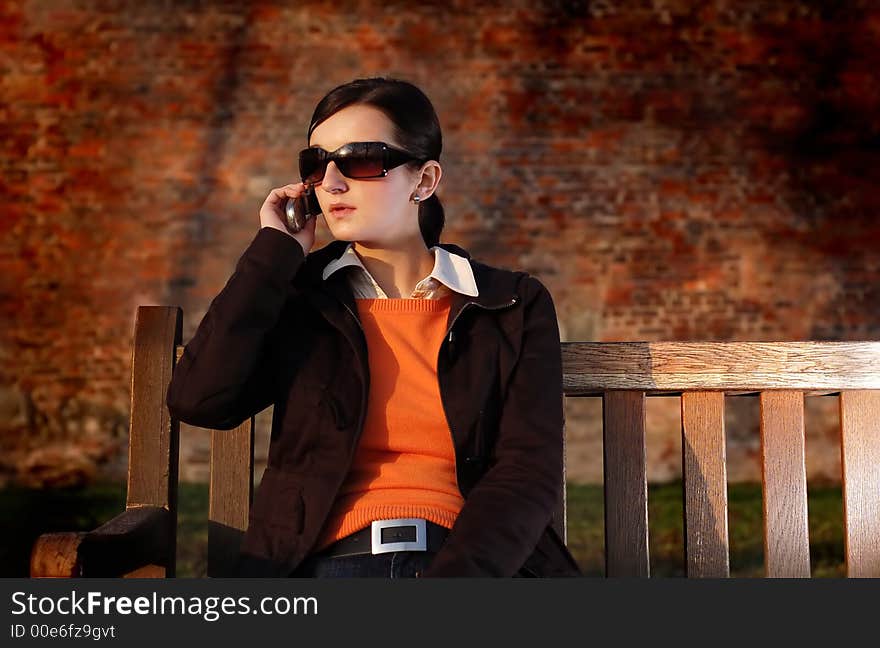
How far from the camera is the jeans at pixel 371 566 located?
4.57 feet

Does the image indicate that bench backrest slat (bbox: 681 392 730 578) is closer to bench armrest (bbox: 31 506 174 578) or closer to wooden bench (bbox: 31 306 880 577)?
wooden bench (bbox: 31 306 880 577)

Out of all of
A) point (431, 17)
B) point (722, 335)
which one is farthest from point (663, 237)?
point (431, 17)

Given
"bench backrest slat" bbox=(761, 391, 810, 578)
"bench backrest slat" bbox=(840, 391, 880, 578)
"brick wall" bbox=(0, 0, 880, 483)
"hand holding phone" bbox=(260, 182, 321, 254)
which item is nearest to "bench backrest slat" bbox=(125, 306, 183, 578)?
"hand holding phone" bbox=(260, 182, 321, 254)

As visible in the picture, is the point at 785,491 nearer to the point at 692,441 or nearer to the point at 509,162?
the point at 692,441

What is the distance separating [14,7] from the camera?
535 centimetres

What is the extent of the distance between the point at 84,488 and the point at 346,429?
4.47 meters

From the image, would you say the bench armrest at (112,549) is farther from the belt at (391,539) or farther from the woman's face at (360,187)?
the woman's face at (360,187)

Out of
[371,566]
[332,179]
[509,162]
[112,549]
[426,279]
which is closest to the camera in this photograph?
[112,549]

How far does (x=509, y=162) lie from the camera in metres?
5.39

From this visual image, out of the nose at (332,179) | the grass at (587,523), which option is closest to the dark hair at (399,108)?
the nose at (332,179)

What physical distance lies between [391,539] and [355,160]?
66 cm

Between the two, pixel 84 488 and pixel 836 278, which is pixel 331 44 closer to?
pixel 84 488

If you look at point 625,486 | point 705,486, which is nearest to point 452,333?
point 625,486

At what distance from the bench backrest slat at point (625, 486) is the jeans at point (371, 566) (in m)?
0.42
